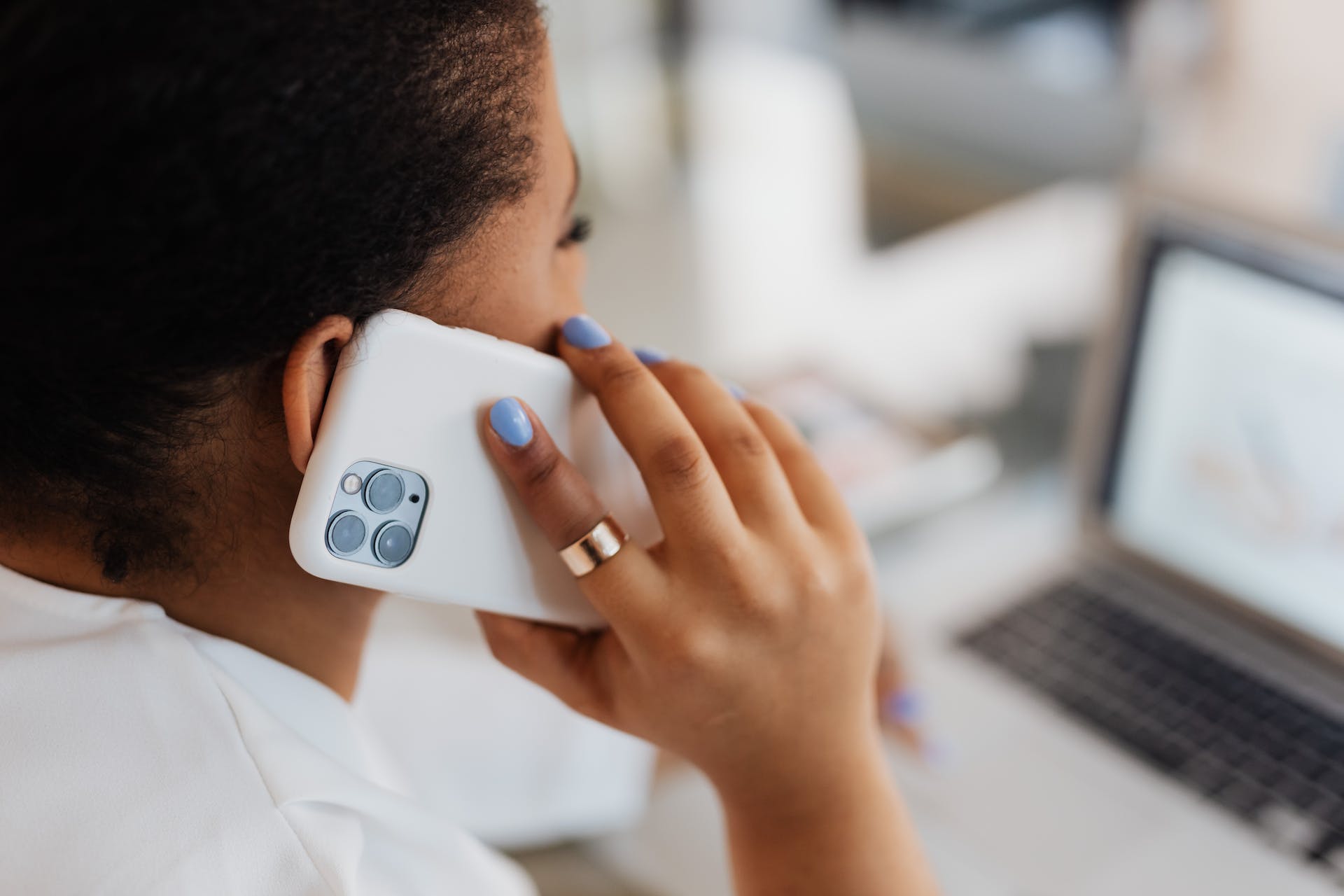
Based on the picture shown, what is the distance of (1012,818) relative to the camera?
30.2 inches

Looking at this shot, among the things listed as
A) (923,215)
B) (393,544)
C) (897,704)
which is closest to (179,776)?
(393,544)

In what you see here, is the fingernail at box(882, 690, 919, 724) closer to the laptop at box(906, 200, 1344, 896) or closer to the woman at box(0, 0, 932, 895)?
the laptop at box(906, 200, 1344, 896)

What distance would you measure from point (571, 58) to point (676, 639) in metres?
2.52

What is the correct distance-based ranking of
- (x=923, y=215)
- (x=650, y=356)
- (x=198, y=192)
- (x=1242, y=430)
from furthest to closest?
(x=923, y=215), (x=1242, y=430), (x=650, y=356), (x=198, y=192)

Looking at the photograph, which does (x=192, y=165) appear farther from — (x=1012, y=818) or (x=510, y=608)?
(x=1012, y=818)

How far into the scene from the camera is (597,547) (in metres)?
0.53

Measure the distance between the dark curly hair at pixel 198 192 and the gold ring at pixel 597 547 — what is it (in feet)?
0.46

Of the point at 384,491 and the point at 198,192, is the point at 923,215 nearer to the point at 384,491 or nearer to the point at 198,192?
the point at 384,491

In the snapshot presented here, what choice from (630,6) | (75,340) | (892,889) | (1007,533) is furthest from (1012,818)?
(630,6)

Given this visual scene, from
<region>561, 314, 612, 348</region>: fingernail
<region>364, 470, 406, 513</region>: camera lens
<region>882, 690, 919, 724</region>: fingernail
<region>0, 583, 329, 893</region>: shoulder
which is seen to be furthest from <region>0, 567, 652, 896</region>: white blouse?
<region>882, 690, 919, 724</region>: fingernail

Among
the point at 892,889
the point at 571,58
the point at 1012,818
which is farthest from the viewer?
the point at 571,58

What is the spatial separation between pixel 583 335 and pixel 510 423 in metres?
0.07

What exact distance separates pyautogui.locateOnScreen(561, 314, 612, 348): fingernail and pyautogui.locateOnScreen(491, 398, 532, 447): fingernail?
0.05 m

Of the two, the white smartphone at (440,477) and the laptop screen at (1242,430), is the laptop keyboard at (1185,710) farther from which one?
the white smartphone at (440,477)
